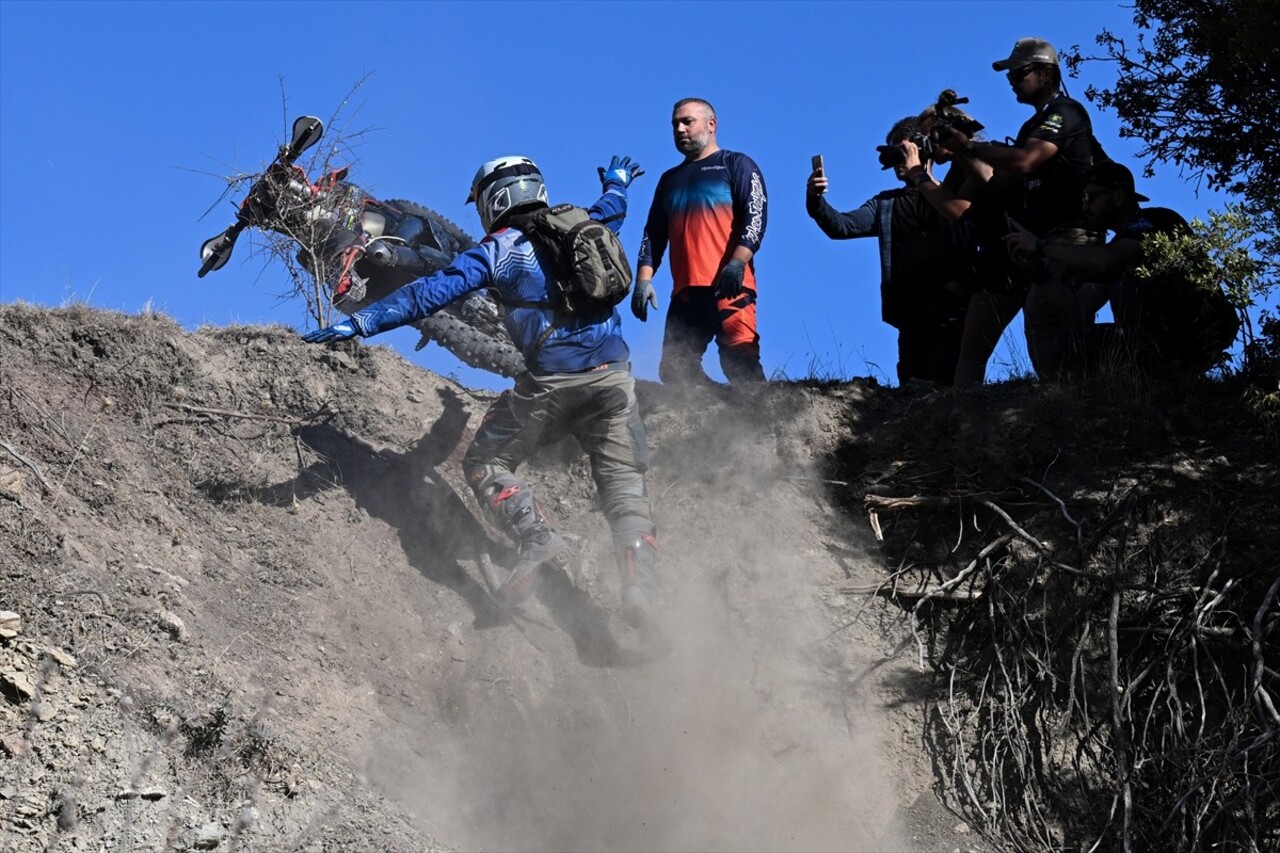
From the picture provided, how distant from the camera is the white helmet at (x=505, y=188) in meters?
8.67

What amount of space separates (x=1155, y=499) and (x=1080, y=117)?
2.23 m

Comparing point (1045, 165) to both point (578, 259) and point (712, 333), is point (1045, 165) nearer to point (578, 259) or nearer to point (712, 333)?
point (712, 333)

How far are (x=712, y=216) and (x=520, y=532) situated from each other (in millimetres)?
2538

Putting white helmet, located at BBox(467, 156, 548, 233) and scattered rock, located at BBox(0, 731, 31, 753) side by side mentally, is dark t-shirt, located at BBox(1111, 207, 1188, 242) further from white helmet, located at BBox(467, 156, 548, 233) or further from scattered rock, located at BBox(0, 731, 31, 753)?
scattered rock, located at BBox(0, 731, 31, 753)

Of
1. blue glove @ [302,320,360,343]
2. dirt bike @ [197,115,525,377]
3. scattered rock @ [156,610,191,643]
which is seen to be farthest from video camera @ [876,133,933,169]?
scattered rock @ [156,610,191,643]

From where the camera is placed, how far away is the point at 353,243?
11.2m

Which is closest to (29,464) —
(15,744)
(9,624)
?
(9,624)

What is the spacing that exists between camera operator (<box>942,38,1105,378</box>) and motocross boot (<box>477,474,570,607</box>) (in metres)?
3.15

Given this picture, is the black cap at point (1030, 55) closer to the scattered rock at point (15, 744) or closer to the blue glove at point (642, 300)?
the blue glove at point (642, 300)

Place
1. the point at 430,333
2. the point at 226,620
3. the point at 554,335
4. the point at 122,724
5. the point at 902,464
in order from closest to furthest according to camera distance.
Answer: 1. the point at 122,724
2. the point at 226,620
3. the point at 554,335
4. the point at 902,464
5. the point at 430,333

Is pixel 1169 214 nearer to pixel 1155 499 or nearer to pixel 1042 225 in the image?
pixel 1042 225

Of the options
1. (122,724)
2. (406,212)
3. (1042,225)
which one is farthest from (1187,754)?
(406,212)

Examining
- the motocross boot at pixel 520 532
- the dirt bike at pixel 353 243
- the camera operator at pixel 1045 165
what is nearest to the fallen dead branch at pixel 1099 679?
the camera operator at pixel 1045 165

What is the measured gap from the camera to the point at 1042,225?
9.19 metres
